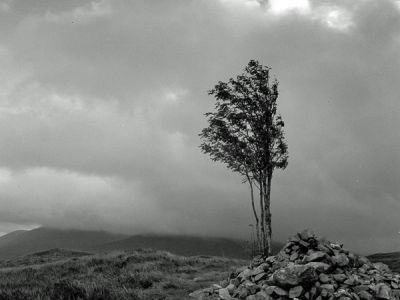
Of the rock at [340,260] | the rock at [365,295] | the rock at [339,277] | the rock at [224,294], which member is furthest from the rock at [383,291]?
the rock at [224,294]

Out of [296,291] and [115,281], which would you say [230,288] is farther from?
[115,281]

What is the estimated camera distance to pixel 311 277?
15.7 meters

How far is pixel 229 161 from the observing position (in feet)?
123

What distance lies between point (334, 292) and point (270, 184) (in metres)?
18.2

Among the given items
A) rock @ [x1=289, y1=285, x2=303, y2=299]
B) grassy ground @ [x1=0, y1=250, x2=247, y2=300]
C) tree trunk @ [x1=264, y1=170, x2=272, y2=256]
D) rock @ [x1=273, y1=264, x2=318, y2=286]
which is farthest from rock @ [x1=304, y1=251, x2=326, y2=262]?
tree trunk @ [x1=264, y1=170, x2=272, y2=256]

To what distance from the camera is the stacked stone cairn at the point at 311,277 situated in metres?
15.4

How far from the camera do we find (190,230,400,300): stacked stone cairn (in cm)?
1543

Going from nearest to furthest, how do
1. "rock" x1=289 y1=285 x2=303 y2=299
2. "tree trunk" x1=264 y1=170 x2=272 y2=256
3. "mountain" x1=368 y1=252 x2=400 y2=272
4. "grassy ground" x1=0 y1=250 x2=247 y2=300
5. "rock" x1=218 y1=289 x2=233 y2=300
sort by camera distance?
"rock" x1=289 y1=285 x2=303 y2=299
"rock" x1=218 y1=289 x2=233 y2=300
"grassy ground" x1=0 y1=250 x2=247 y2=300
"tree trunk" x1=264 y1=170 x2=272 y2=256
"mountain" x1=368 y1=252 x2=400 y2=272

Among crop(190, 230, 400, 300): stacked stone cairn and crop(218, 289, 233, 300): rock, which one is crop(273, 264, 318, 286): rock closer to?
crop(190, 230, 400, 300): stacked stone cairn

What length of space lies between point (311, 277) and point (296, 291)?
870 mm

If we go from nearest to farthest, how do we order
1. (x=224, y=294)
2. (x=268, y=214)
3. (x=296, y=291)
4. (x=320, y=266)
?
(x=296, y=291) → (x=320, y=266) → (x=224, y=294) → (x=268, y=214)

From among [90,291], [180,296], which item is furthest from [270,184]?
[90,291]

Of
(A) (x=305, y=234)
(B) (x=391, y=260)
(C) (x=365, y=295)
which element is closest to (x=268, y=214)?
(A) (x=305, y=234)

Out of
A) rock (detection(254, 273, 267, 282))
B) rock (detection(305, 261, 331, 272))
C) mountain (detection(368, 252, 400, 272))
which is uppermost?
rock (detection(305, 261, 331, 272))
